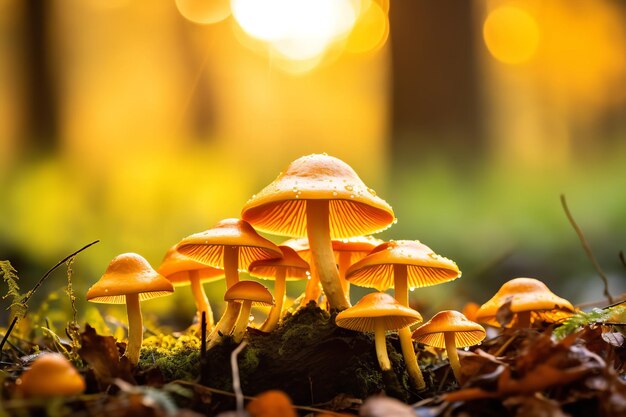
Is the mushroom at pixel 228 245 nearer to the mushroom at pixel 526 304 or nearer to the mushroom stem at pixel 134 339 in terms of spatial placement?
the mushroom stem at pixel 134 339

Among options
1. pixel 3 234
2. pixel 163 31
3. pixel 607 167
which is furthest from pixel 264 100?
pixel 3 234

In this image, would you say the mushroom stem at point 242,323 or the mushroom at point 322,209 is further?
the mushroom stem at point 242,323

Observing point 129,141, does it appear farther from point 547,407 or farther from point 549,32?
point 549,32

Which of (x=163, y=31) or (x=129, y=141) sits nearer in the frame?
(x=129, y=141)

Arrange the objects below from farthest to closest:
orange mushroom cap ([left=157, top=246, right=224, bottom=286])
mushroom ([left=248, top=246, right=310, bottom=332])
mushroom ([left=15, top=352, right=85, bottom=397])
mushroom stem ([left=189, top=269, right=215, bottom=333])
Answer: mushroom stem ([left=189, top=269, right=215, bottom=333]), orange mushroom cap ([left=157, top=246, right=224, bottom=286]), mushroom ([left=248, top=246, right=310, bottom=332]), mushroom ([left=15, top=352, right=85, bottom=397])

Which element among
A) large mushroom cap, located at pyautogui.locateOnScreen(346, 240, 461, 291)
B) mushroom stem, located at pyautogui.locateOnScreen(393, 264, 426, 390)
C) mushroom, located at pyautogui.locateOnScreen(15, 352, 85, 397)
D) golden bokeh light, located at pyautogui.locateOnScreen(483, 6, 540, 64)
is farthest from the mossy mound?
golden bokeh light, located at pyautogui.locateOnScreen(483, 6, 540, 64)

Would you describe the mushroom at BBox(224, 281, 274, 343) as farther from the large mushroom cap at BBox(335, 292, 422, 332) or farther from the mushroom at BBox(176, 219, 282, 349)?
the large mushroom cap at BBox(335, 292, 422, 332)

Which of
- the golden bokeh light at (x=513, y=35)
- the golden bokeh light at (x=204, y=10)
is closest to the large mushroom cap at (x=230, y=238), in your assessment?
the golden bokeh light at (x=204, y=10)
